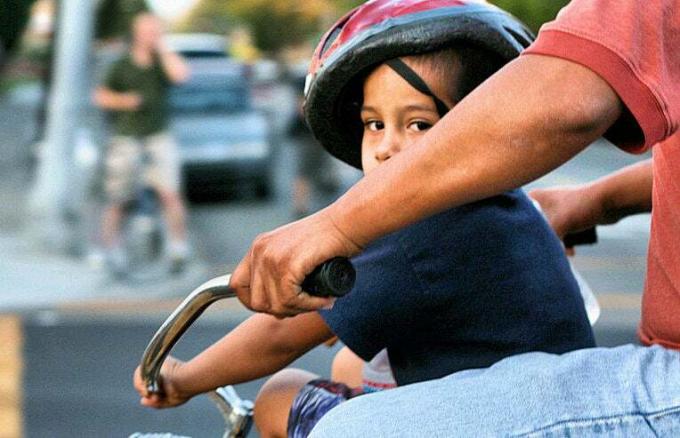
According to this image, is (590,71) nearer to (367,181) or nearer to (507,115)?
(507,115)

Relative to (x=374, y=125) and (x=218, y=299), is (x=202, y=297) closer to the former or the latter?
(x=218, y=299)

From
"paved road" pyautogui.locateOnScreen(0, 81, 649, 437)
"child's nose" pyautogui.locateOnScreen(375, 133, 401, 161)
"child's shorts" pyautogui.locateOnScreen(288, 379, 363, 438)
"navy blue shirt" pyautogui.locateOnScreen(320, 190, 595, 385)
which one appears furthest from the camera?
"paved road" pyautogui.locateOnScreen(0, 81, 649, 437)

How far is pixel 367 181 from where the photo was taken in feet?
5.35

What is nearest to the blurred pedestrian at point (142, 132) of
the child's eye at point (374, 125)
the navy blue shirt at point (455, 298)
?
the child's eye at point (374, 125)

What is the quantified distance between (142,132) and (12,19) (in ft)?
8.00

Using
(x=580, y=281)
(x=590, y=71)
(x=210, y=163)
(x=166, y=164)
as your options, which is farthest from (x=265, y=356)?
(x=210, y=163)

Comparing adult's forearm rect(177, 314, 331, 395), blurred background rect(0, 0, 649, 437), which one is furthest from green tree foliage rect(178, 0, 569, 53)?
adult's forearm rect(177, 314, 331, 395)

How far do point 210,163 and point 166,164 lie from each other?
418cm

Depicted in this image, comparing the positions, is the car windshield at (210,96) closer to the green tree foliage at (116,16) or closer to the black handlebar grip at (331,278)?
the green tree foliage at (116,16)

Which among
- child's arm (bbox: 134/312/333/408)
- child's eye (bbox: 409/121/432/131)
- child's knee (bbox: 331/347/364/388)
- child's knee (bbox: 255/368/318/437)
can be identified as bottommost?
child's knee (bbox: 331/347/364/388)

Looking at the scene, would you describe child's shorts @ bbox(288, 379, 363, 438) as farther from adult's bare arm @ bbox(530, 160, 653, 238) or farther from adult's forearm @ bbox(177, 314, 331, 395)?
adult's bare arm @ bbox(530, 160, 653, 238)

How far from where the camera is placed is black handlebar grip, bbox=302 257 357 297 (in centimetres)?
166

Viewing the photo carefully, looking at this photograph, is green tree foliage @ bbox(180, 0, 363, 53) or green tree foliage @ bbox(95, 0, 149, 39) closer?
green tree foliage @ bbox(95, 0, 149, 39)

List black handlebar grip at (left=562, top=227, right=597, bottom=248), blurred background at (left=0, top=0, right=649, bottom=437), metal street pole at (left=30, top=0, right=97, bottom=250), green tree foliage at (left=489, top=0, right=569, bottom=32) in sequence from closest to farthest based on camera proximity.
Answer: black handlebar grip at (left=562, top=227, right=597, bottom=248)
blurred background at (left=0, top=0, right=649, bottom=437)
metal street pole at (left=30, top=0, right=97, bottom=250)
green tree foliage at (left=489, top=0, right=569, bottom=32)
